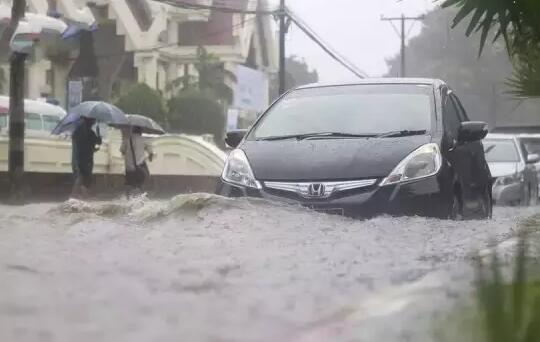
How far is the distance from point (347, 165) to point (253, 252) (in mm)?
1491

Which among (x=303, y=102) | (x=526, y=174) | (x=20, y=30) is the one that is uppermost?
Result: (x=20, y=30)

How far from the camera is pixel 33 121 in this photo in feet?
44.9

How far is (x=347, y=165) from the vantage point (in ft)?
17.3

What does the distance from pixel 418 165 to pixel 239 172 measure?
1066 mm

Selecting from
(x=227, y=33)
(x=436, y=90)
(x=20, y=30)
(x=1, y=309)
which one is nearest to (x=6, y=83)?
(x=20, y=30)

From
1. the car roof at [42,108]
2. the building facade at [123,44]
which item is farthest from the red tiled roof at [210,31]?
the car roof at [42,108]

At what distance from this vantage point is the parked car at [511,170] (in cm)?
1027

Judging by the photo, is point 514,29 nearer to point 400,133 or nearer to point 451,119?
point 400,133

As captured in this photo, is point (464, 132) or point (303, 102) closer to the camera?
point (464, 132)

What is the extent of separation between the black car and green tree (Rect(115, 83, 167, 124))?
9594 mm

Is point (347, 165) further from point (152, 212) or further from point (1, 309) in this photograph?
point (1, 309)

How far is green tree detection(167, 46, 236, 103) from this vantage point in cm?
2362

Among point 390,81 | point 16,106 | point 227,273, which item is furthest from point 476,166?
point 16,106

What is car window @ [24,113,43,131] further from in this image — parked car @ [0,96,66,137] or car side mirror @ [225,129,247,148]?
car side mirror @ [225,129,247,148]
